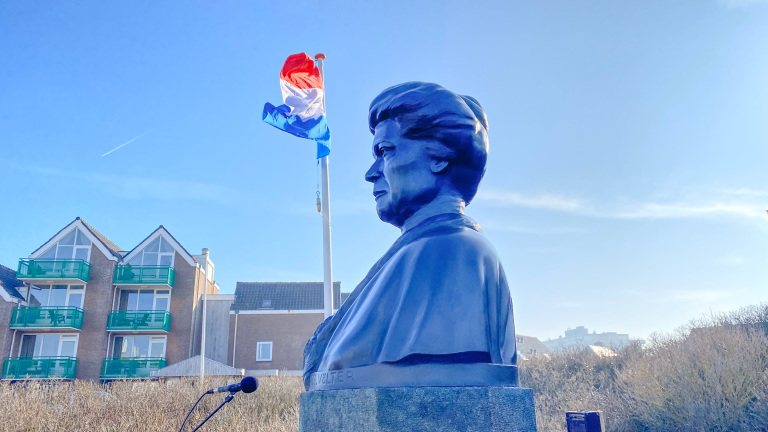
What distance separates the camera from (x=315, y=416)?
8.34 feet

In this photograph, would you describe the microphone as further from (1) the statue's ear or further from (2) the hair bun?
(2) the hair bun

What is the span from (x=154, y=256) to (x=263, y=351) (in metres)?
7.74

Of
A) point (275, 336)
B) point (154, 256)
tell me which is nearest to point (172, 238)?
point (154, 256)

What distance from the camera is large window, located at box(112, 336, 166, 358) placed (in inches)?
1073

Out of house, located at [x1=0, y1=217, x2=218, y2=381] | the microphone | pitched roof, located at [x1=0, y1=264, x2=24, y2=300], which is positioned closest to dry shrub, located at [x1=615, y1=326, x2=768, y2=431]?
the microphone

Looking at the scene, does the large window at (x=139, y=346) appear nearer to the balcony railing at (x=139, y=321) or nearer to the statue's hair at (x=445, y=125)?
the balcony railing at (x=139, y=321)

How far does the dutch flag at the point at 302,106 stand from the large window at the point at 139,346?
829 inches

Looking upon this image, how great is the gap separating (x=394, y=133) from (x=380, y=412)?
5.10 ft

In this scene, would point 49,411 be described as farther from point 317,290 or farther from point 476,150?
point 317,290

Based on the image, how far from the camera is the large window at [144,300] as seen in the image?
28.2 m

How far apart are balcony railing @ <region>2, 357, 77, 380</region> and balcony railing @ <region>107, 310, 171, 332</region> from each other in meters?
2.39

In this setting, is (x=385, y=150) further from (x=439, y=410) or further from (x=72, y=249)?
(x=72, y=249)

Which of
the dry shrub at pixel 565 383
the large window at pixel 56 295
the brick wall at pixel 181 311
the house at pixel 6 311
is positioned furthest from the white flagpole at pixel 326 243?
the house at pixel 6 311

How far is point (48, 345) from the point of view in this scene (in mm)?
26594
